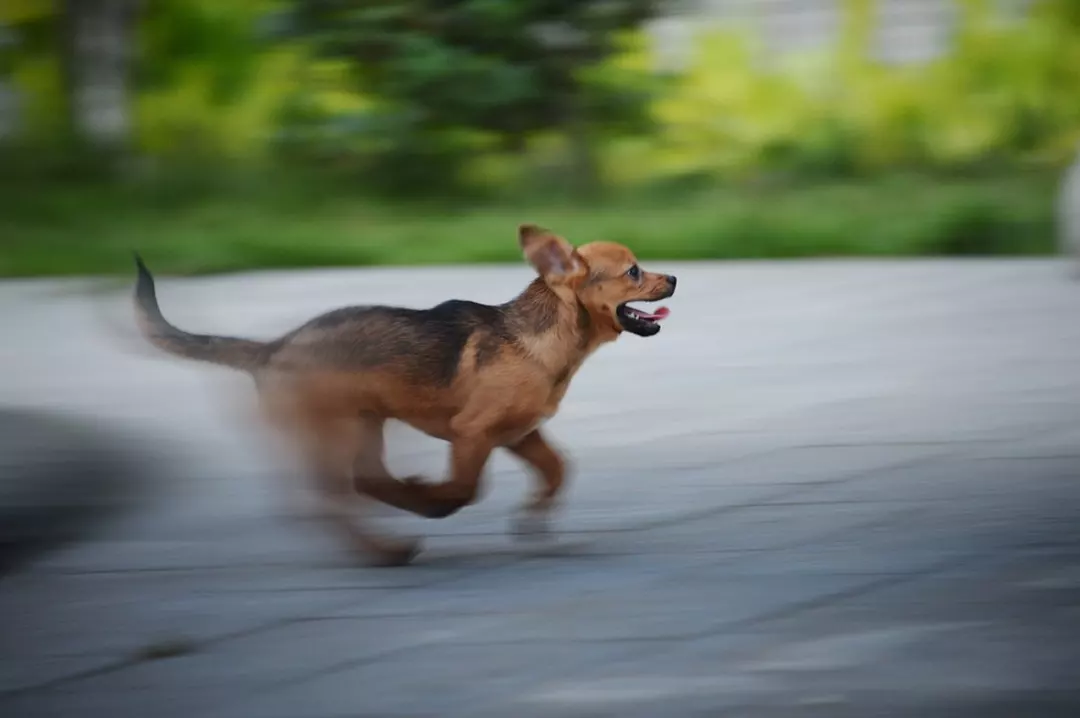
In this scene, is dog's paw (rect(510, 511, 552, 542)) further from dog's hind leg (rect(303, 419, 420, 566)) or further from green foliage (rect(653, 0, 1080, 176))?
green foliage (rect(653, 0, 1080, 176))

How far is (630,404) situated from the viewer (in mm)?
7680

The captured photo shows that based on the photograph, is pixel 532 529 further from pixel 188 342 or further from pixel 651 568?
pixel 188 342

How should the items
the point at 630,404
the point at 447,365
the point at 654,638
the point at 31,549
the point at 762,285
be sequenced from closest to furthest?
1. the point at 654,638
2. the point at 447,365
3. the point at 31,549
4. the point at 630,404
5. the point at 762,285

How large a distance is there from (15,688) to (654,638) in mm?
1475

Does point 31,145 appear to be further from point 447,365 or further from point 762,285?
point 447,365

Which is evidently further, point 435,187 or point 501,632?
point 435,187

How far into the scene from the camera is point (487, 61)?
1517 cm

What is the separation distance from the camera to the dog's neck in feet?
16.4

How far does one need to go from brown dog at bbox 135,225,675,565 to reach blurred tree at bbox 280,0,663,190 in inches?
400

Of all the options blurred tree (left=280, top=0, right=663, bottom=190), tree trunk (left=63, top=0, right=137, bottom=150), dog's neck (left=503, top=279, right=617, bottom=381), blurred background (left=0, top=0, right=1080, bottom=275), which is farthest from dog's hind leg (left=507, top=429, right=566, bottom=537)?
tree trunk (left=63, top=0, right=137, bottom=150)

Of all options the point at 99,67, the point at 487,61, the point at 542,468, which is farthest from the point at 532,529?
the point at 99,67

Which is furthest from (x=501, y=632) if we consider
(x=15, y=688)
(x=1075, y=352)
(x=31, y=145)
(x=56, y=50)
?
(x=56, y=50)

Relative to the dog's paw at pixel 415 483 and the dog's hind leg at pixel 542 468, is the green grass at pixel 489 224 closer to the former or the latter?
the dog's hind leg at pixel 542 468

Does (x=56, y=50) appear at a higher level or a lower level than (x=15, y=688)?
higher
